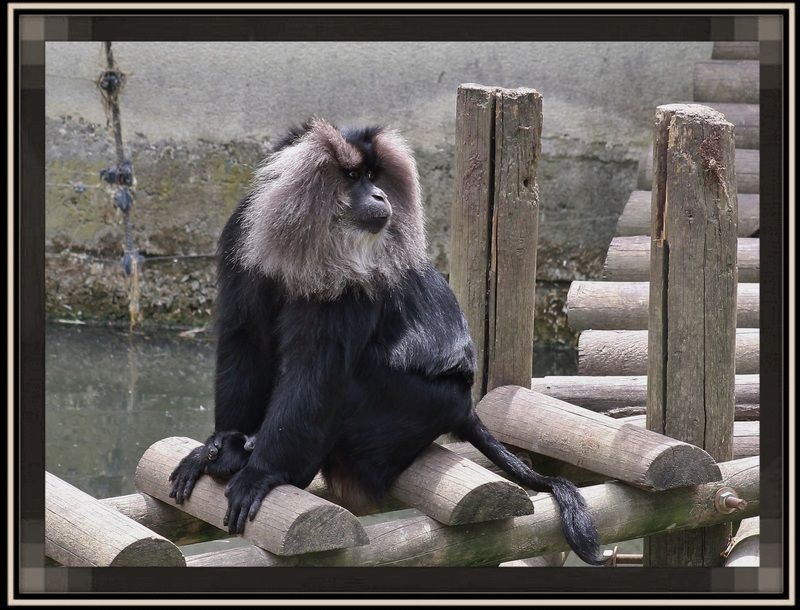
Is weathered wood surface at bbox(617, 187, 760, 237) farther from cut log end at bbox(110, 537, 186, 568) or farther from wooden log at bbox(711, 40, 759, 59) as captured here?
cut log end at bbox(110, 537, 186, 568)

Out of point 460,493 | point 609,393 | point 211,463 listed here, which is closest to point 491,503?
point 460,493

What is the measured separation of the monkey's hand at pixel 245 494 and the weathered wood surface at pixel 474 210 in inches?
43.1

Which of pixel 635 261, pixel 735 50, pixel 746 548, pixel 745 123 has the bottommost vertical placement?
pixel 746 548

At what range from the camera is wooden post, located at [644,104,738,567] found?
3.28 metres

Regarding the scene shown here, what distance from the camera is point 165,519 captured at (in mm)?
3131

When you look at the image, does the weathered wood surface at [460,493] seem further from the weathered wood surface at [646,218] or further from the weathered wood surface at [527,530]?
the weathered wood surface at [646,218]

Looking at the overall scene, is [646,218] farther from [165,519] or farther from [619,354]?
[165,519]

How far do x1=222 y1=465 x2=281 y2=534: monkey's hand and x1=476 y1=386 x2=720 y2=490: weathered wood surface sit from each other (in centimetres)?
97

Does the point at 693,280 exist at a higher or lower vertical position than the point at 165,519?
higher

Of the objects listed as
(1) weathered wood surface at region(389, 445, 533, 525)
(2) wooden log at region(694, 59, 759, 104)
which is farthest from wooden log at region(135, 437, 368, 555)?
(2) wooden log at region(694, 59, 759, 104)

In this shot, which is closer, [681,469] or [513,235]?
[681,469]

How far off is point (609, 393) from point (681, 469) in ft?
2.31

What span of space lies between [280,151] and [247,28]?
605 millimetres

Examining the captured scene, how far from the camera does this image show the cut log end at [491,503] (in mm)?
2947
